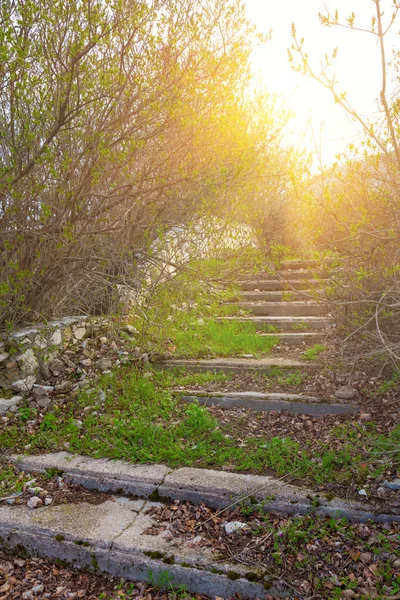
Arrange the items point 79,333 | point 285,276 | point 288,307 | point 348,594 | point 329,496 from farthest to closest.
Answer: point 285,276
point 288,307
point 79,333
point 329,496
point 348,594

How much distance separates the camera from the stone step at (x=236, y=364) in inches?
187

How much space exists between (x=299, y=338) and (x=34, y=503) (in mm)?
3317

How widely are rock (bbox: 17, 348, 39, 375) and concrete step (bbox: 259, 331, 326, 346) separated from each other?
255cm

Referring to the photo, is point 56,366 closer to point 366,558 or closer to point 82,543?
point 82,543

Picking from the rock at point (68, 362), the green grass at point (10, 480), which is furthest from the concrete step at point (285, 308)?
the green grass at point (10, 480)

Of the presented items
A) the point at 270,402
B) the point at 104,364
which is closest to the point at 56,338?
the point at 104,364

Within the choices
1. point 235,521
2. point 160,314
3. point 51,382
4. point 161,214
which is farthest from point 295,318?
point 235,521

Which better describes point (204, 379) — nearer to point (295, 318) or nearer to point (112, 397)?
point (112, 397)

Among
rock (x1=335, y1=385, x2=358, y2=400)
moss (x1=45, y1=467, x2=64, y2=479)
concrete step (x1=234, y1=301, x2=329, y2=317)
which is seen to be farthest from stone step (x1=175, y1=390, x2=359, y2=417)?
concrete step (x1=234, y1=301, x2=329, y2=317)

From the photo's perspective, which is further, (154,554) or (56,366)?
(56,366)

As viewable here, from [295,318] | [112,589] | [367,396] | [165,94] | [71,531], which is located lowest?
[112,589]

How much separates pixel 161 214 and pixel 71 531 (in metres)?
3.58

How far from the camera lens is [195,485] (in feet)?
10.2

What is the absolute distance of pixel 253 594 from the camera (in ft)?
7.86
